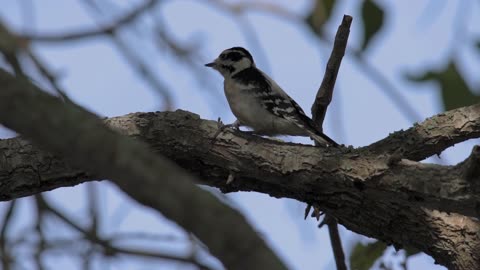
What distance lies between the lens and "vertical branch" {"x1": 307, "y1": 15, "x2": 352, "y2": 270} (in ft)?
15.9

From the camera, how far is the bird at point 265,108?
16.9 feet

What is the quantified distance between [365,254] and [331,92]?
985 mm

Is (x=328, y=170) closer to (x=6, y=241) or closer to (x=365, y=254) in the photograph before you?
(x=365, y=254)

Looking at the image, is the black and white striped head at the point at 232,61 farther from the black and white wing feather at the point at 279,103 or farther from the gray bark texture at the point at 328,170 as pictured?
the gray bark texture at the point at 328,170

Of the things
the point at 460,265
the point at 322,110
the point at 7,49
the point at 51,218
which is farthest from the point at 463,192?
the point at 51,218

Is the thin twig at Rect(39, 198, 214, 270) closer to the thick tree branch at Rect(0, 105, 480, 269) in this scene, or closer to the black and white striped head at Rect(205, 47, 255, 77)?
the thick tree branch at Rect(0, 105, 480, 269)

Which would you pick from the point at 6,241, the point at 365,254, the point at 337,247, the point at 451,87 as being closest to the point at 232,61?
the point at 337,247

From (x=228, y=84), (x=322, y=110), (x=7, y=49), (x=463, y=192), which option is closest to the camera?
(x=7, y=49)

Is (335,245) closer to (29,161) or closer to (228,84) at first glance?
(228,84)

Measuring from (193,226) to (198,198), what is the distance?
2.6 inches

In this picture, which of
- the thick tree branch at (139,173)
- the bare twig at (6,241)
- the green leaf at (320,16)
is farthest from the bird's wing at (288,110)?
the thick tree branch at (139,173)

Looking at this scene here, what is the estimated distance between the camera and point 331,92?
5.04 m

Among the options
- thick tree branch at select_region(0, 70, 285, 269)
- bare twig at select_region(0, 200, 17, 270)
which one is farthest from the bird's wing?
thick tree branch at select_region(0, 70, 285, 269)

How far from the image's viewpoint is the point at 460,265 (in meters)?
4.30
